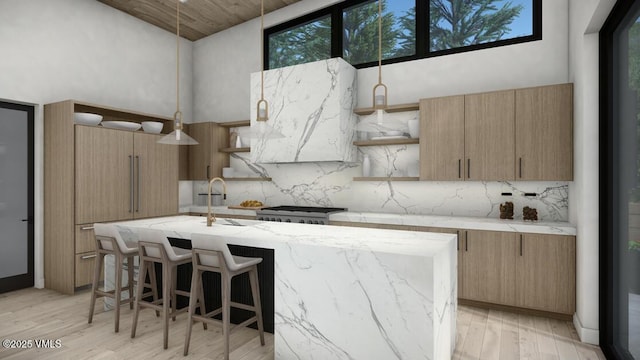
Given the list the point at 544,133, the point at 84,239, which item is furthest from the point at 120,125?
the point at 544,133

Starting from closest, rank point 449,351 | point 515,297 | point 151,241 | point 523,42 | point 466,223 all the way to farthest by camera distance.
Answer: point 449,351 < point 151,241 < point 515,297 < point 466,223 < point 523,42

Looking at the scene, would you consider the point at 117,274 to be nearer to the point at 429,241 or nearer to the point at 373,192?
the point at 429,241

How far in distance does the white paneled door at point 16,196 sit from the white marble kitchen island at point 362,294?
3.18 m

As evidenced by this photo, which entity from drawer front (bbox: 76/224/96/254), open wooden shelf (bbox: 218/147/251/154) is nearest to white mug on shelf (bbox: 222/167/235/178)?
open wooden shelf (bbox: 218/147/251/154)

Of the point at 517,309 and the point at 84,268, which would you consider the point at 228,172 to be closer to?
the point at 84,268

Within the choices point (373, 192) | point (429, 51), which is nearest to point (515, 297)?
point (373, 192)

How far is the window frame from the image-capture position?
162 inches

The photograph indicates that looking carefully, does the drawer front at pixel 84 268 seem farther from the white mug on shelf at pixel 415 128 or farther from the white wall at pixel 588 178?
the white wall at pixel 588 178

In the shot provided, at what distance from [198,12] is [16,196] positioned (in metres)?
3.36

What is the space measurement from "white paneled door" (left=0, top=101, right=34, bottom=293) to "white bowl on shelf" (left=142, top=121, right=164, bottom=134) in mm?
1251

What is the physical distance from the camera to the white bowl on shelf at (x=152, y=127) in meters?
5.27

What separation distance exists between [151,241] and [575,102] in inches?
152

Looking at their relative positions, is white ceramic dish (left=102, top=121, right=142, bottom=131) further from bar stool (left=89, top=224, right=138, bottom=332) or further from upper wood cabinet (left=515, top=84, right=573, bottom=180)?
upper wood cabinet (left=515, top=84, right=573, bottom=180)

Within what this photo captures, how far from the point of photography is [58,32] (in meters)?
4.68
